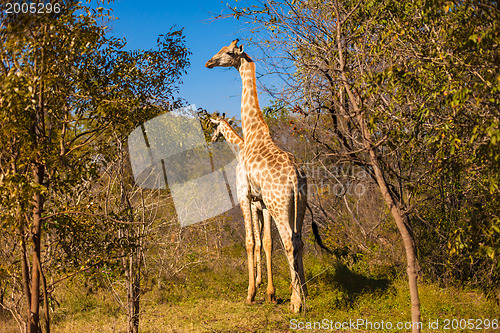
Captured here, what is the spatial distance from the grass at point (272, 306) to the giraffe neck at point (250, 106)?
2.67m

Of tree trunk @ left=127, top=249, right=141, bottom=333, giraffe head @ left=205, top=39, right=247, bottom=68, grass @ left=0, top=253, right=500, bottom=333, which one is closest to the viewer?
tree trunk @ left=127, top=249, right=141, bottom=333

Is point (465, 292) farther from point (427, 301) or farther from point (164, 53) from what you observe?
point (164, 53)

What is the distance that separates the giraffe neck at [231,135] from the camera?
25.7ft

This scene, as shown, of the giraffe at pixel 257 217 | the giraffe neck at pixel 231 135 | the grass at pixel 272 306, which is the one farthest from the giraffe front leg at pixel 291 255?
the giraffe neck at pixel 231 135

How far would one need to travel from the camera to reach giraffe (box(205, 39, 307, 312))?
253 inches

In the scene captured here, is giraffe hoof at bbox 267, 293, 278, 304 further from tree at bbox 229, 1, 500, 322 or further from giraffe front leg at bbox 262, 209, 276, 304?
tree at bbox 229, 1, 500, 322

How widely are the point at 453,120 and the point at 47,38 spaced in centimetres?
370

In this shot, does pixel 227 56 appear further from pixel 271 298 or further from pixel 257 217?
pixel 271 298

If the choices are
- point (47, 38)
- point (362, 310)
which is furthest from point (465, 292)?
point (47, 38)

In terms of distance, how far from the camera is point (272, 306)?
6.96 meters

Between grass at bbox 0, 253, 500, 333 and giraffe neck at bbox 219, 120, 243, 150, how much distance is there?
2.79 metres

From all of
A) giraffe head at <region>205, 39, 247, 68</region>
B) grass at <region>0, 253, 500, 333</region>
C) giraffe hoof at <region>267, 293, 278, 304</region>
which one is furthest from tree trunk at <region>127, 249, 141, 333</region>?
giraffe head at <region>205, 39, 247, 68</region>

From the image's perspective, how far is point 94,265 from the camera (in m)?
4.20

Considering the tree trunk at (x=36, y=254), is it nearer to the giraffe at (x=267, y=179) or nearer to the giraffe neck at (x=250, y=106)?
the giraffe at (x=267, y=179)
